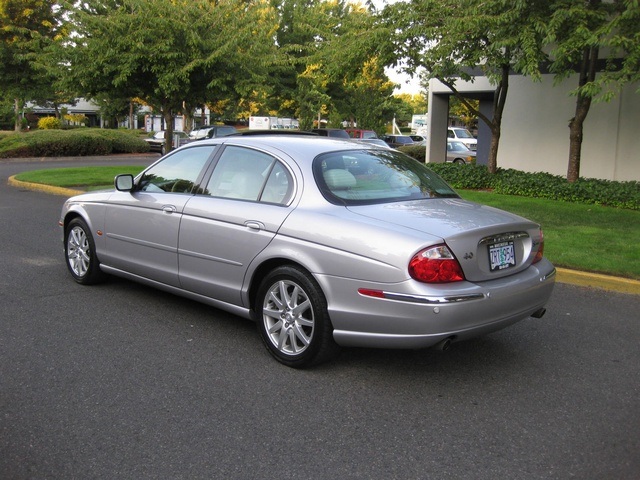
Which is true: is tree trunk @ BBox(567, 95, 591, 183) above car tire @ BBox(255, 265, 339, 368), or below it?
above

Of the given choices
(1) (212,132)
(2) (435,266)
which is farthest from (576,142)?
(1) (212,132)

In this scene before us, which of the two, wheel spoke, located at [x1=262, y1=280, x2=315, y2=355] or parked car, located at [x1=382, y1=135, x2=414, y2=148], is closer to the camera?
wheel spoke, located at [x1=262, y1=280, x2=315, y2=355]

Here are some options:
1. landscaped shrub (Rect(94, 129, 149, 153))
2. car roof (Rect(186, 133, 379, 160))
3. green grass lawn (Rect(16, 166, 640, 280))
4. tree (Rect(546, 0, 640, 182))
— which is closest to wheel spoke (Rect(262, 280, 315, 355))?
car roof (Rect(186, 133, 379, 160))

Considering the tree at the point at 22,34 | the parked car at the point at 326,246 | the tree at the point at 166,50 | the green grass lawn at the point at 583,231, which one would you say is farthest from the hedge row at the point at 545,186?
the tree at the point at 22,34

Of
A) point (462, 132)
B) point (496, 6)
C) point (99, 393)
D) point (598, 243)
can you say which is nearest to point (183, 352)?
point (99, 393)

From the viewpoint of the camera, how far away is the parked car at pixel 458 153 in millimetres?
29297

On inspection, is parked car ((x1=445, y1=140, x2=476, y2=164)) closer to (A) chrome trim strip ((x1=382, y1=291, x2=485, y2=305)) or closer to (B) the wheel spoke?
(B) the wheel spoke

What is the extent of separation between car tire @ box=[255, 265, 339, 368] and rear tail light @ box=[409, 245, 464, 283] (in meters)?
0.70

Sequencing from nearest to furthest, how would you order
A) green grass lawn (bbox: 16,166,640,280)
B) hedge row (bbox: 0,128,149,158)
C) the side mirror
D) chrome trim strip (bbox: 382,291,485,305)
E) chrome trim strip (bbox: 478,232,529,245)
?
chrome trim strip (bbox: 382,291,485,305), chrome trim strip (bbox: 478,232,529,245), the side mirror, green grass lawn (bbox: 16,166,640,280), hedge row (bbox: 0,128,149,158)

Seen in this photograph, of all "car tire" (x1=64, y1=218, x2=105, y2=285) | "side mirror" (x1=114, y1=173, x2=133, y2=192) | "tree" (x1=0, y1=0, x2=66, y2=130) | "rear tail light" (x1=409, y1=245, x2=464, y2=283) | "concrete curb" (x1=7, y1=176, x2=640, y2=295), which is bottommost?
"concrete curb" (x1=7, y1=176, x2=640, y2=295)

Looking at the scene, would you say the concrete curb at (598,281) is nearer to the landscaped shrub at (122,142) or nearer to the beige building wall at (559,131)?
the beige building wall at (559,131)

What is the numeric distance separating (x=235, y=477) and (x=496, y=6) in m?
11.6

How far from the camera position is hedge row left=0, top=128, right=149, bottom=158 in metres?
28.1

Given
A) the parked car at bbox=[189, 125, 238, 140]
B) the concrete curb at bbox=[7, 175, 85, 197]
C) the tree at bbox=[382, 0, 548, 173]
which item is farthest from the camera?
the parked car at bbox=[189, 125, 238, 140]
